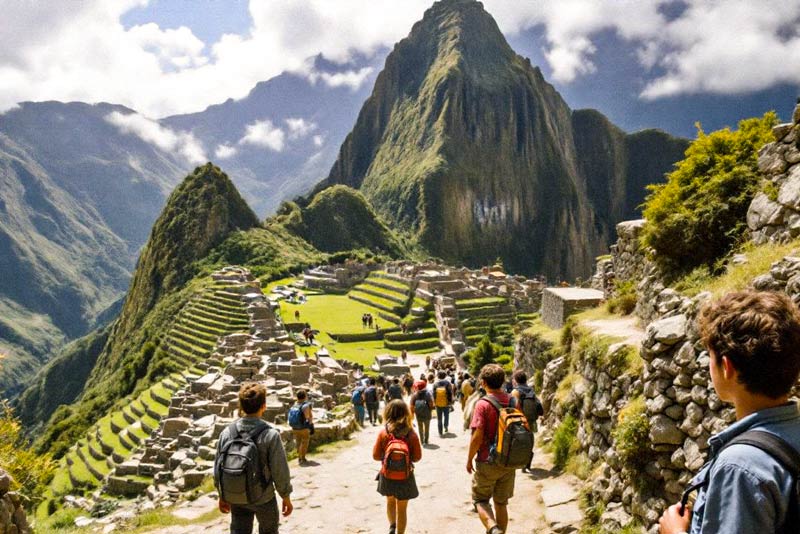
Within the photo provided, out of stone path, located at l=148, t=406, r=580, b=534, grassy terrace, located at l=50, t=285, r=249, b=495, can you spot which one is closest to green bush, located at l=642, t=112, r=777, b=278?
stone path, located at l=148, t=406, r=580, b=534

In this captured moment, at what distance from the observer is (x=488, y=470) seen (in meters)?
5.19

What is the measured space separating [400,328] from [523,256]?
5991 inches

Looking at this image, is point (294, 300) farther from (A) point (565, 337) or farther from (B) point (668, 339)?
(B) point (668, 339)

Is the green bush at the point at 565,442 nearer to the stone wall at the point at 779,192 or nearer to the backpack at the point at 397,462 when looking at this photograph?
the backpack at the point at 397,462

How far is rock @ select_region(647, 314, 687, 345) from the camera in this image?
4996 millimetres

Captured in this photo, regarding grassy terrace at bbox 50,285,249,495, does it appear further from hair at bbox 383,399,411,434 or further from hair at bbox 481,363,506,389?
hair at bbox 481,363,506,389

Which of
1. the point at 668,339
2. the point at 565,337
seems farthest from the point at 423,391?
the point at 668,339

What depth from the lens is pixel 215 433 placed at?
13.0 meters

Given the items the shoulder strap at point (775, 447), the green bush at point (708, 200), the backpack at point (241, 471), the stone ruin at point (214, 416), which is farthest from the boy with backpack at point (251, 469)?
the green bush at point (708, 200)

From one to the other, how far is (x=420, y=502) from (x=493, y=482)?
2.39 metres

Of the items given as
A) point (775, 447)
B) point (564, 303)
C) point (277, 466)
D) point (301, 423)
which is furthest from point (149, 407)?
point (775, 447)

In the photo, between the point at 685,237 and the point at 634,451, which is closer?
the point at 634,451

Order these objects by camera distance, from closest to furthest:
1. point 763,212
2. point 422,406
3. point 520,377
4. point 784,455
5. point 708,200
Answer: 1. point 784,455
2. point 763,212
3. point 708,200
4. point 520,377
5. point 422,406

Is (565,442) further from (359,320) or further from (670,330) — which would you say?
(359,320)
